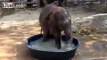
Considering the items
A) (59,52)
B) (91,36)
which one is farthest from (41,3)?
(59,52)

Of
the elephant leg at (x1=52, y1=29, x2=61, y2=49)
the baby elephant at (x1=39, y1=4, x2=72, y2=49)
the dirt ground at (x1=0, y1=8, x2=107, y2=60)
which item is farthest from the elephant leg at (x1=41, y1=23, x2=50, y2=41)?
the dirt ground at (x1=0, y1=8, x2=107, y2=60)

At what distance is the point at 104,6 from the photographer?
7.39 metres

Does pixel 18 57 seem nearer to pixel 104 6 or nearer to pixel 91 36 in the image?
pixel 91 36

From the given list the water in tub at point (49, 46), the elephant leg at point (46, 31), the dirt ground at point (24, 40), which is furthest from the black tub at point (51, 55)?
the elephant leg at point (46, 31)

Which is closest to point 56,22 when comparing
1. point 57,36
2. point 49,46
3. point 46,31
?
point 57,36

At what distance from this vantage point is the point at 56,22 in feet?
12.1

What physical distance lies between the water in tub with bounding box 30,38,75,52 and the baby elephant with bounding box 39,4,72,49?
93mm

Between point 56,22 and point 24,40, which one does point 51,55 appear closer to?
point 56,22

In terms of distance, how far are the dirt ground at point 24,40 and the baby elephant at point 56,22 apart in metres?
0.51

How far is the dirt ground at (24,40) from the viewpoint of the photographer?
4195mm

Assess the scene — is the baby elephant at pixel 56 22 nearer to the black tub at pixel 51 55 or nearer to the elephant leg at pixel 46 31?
the elephant leg at pixel 46 31

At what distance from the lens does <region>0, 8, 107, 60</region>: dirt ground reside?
165 inches

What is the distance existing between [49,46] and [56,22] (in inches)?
25.0

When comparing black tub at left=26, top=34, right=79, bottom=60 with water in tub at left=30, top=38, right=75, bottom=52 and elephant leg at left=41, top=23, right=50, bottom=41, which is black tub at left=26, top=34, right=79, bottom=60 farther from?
elephant leg at left=41, top=23, right=50, bottom=41
